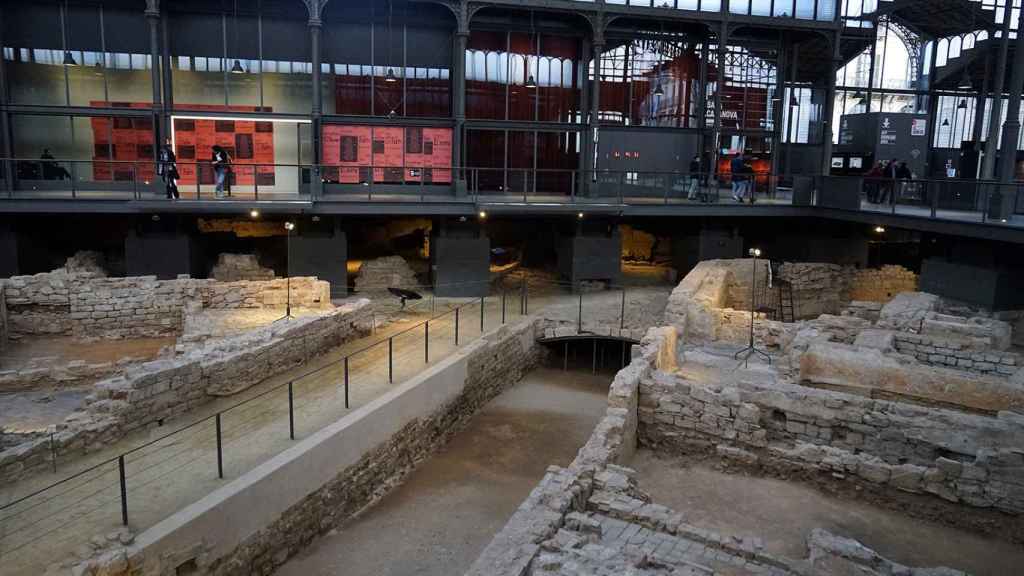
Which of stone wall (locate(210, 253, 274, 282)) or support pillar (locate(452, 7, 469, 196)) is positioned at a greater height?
support pillar (locate(452, 7, 469, 196))

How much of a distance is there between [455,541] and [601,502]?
2.93m

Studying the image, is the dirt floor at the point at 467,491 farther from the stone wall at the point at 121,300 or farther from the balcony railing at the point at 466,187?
the balcony railing at the point at 466,187

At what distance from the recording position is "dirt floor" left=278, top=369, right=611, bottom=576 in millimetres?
10641

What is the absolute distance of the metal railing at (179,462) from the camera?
8.45 meters

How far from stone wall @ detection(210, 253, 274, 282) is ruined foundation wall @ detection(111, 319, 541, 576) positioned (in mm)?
8846

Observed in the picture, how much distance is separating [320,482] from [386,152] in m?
16.1

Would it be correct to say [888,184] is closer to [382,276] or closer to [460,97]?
[460,97]

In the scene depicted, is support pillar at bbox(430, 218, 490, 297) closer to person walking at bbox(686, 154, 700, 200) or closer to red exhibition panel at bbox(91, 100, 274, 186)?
red exhibition panel at bbox(91, 100, 274, 186)

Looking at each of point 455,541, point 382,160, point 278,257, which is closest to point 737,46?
point 382,160

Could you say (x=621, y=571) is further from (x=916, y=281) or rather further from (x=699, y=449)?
(x=916, y=281)

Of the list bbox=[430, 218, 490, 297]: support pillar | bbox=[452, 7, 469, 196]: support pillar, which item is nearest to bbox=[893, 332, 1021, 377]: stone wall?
bbox=[430, 218, 490, 297]: support pillar

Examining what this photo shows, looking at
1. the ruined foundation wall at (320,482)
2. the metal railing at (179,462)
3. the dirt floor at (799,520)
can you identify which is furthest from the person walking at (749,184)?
the dirt floor at (799,520)

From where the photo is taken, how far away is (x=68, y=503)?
29.6 feet

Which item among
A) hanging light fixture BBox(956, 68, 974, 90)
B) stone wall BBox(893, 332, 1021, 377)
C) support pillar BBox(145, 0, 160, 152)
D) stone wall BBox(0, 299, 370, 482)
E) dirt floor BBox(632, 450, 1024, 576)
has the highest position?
hanging light fixture BBox(956, 68, 974, 90)
